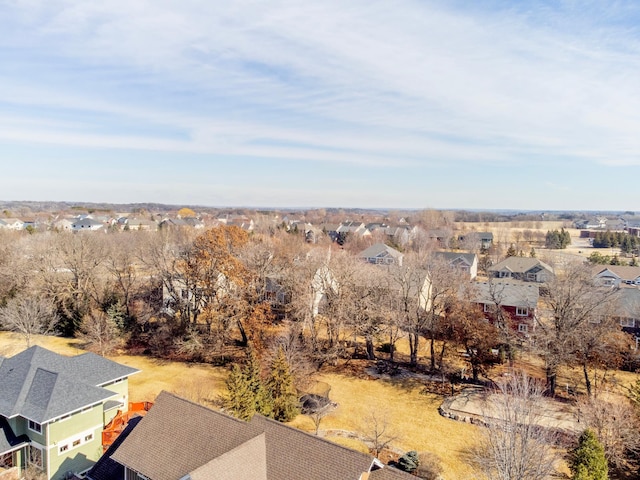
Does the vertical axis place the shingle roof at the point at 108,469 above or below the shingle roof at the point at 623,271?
below

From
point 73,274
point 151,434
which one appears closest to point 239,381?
point 151,434

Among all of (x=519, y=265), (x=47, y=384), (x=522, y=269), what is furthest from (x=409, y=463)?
(x=519, y=265)

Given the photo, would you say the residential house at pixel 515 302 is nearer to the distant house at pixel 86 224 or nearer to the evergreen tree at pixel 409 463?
the evergreen tree at pixel 409 463

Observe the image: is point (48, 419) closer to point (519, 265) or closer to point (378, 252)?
point (378, 252)

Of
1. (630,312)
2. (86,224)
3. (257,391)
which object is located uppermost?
(86,224)

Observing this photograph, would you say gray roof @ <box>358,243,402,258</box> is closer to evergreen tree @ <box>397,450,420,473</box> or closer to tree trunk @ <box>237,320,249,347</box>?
tree trunk @ <box>237,320,249,347</box>

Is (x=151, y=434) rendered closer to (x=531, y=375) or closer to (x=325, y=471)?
(x=325, y=471)

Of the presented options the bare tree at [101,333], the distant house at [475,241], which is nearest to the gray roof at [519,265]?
the distant house at [475,241]
